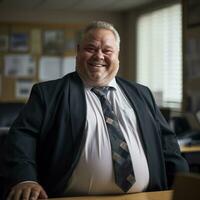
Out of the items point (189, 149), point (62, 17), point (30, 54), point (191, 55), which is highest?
point (62, 17)

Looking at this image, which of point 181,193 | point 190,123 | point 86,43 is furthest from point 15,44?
point 181,193

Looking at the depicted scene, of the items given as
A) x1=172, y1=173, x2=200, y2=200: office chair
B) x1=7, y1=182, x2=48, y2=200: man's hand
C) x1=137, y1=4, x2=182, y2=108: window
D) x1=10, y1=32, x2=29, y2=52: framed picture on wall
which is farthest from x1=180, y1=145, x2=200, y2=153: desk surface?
x1=10, y1=32, x2=29, y2=52: framed picture on wall

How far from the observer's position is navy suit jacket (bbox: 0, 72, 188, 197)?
1562 millimetres

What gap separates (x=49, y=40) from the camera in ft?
20.7

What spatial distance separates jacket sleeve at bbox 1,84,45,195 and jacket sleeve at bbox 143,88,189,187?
0.48 metres

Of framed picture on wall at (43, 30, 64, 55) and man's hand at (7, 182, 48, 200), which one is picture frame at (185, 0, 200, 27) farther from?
man's hand at (7, 182, 48, 200)

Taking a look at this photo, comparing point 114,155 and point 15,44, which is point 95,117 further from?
point 15,44

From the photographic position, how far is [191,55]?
4953 millimetres

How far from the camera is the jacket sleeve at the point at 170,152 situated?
177cm

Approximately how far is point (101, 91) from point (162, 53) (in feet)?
13.3

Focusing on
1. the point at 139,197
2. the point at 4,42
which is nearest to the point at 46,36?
the point at 4,42

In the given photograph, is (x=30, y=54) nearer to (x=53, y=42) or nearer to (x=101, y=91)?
(x=53, y=42)

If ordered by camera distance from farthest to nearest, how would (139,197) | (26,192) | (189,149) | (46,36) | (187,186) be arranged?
1. (46,36)
2. (189,149)
3. (139,197)
4. (26,192)
5. (187,186)

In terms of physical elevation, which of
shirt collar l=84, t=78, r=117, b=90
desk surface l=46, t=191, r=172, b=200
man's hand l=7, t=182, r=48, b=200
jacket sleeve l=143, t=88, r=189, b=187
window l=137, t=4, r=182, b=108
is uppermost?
window l=137, t=4, r=182, b=108
